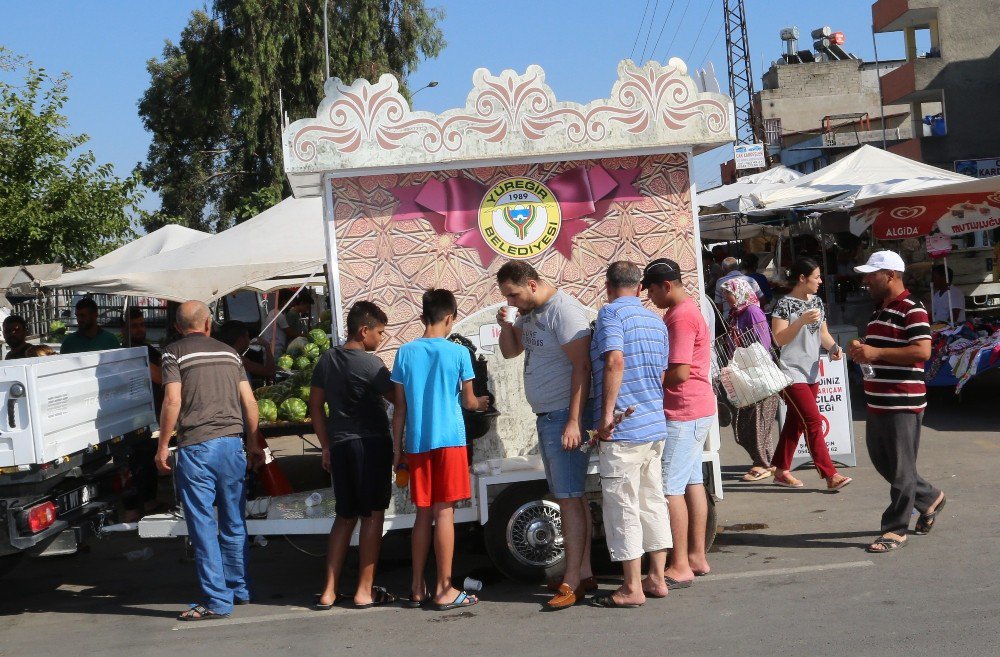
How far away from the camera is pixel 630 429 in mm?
5539

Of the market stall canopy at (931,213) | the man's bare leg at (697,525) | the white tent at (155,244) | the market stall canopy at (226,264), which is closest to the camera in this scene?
the man's bare leg at (697,525)

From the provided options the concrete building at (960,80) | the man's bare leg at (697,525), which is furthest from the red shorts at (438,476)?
the concrete building at (960,80)

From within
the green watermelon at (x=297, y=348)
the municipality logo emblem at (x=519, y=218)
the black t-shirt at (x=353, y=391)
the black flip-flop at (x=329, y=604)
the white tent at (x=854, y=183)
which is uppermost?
the white tent at (x=854, y=183)

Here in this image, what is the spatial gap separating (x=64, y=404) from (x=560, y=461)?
294 cm

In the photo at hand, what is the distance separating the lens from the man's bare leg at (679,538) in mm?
5871

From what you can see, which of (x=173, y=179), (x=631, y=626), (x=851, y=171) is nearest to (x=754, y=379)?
(x=631, y=626)

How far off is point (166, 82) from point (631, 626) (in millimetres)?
37292

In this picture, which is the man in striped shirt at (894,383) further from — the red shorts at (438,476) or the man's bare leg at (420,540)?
the man's bare leg at (420,540)

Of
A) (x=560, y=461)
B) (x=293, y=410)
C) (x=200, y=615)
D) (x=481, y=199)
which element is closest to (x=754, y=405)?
(x=481, y=199)

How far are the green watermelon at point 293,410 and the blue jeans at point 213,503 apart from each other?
213cm

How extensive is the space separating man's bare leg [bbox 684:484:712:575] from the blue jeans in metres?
2.65

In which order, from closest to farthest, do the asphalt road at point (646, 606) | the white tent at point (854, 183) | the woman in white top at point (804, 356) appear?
1. the asphalt road at point (646, 606)
2. the woman in white top at point (804, 356)
3. the white tent at point (854, 183)

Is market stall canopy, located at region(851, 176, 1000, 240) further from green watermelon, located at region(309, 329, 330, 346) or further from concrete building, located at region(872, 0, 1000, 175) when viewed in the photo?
concrete building, located at region(872, 0, 1000, 175)

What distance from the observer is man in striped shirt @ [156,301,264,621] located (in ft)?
19.5
